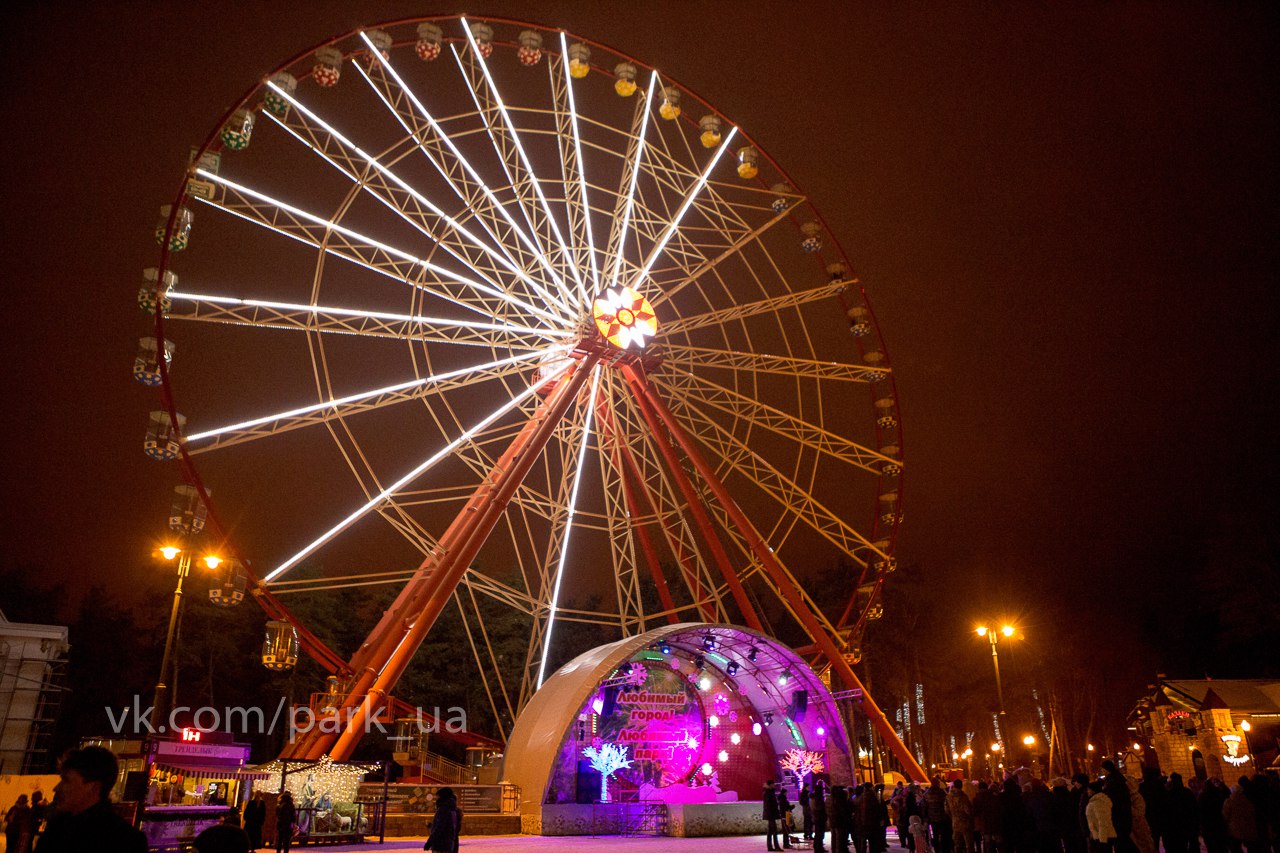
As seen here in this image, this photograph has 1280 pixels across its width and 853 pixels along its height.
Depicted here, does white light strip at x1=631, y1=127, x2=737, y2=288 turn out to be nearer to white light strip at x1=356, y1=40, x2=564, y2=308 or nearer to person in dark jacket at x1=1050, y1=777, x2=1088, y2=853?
white light strip at x1=356, y1=40, x2=564, y2=308

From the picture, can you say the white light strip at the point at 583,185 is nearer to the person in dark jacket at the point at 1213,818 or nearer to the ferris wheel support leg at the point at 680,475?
the ferris wheel support leg at the point at 680,475

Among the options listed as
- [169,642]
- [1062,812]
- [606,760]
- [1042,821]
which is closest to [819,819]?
[1042,821]

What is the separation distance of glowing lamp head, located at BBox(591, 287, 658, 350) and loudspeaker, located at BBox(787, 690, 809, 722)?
10.8 metres

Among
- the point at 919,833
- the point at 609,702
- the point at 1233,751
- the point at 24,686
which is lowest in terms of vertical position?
the point at 919,833

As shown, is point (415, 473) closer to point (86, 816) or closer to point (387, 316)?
point (387, 316)

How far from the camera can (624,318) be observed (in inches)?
924

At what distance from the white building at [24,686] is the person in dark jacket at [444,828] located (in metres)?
31.5

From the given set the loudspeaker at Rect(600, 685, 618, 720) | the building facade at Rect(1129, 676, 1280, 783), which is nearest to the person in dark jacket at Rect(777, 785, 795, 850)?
the loudspeaker at Rect(600, 685, 618, 720)

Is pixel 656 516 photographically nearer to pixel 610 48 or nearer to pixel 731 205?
pixel 731 205

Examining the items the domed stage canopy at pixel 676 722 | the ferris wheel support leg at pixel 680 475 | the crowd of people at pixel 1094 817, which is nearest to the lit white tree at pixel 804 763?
the domed stage canopy at pixel 676 722

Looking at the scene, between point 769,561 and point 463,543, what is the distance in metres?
8.57

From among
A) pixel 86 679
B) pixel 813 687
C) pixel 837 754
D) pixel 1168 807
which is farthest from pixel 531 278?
pixel 86 679

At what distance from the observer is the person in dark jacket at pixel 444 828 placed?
10062 mm

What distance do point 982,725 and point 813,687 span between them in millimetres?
41877
